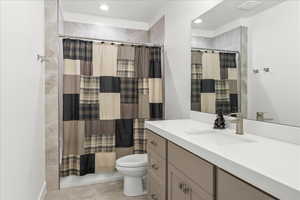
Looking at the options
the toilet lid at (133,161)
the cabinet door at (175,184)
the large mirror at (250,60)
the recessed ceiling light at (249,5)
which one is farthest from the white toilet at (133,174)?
the recessed ceiling light at (249,5)

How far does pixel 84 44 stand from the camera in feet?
Result: 7.93

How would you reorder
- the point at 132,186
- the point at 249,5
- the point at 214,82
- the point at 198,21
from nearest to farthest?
the point at 249,5
the point at 214,82
the point at 198,21
the point at 132,186

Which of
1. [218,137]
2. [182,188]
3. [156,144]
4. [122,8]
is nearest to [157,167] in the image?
[156,144]

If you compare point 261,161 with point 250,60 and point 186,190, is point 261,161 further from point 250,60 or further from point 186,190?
point 250,60

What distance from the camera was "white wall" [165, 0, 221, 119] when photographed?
89.0 inches

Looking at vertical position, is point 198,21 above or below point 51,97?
above

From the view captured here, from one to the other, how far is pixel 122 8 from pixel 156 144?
7.57ft

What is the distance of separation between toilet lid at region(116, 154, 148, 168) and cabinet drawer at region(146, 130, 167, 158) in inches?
12.4

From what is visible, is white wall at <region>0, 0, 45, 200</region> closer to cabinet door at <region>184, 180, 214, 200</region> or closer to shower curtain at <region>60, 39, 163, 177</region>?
shower curtain at <region>60, 39, 163, 177</region>

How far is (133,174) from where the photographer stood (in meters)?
2.15

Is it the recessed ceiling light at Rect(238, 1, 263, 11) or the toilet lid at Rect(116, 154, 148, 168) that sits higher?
the recessed ceiling light at Rect(238, 1, 263, 11)

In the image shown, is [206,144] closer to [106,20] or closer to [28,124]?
[28,124]

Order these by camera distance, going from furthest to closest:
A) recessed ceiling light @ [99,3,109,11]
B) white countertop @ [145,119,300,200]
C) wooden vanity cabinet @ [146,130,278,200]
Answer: recessed ceiling light @ [99,3,109,11] < wooden vanity cabinet @ [146,130,278,200] < white countertop @ [145,119,300,200]

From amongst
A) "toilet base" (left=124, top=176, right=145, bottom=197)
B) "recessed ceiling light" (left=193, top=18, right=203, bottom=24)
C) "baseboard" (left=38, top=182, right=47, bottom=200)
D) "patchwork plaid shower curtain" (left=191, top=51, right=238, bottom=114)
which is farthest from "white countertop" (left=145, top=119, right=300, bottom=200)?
"baseboard" (left=38, top=182, right=47, bottom=200)
